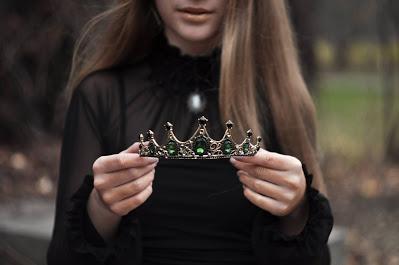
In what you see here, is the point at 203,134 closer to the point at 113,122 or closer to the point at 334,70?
the point at 113,122

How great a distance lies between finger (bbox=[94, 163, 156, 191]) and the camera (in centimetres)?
156

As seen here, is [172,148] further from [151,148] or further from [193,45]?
[193,45]

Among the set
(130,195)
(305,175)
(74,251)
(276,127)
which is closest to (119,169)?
(130,195)

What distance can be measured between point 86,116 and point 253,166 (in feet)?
1.88

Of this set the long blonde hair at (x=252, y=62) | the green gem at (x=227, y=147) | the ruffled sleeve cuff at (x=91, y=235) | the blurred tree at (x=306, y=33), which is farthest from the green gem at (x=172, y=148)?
the blurred tree at (x=306, y=33)

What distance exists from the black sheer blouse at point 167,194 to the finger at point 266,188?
12 cm

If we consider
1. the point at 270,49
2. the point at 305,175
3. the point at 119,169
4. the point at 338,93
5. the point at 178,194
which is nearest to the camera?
the point at 119,169

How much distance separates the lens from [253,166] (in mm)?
1603

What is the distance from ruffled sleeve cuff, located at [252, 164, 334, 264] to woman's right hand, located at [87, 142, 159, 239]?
374 millimetres

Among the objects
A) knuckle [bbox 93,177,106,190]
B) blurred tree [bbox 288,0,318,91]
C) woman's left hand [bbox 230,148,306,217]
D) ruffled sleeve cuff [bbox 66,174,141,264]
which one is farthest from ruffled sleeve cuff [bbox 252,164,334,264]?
blurred tree [bbox 288,0,318,91]

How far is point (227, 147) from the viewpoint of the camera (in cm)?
161

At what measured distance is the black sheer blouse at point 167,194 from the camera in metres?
1.78

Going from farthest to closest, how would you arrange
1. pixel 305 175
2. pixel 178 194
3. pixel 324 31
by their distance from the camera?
pixel 324 31 → pixel 178 194 → pixel 305 175

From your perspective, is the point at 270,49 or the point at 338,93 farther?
the point at 338,93
